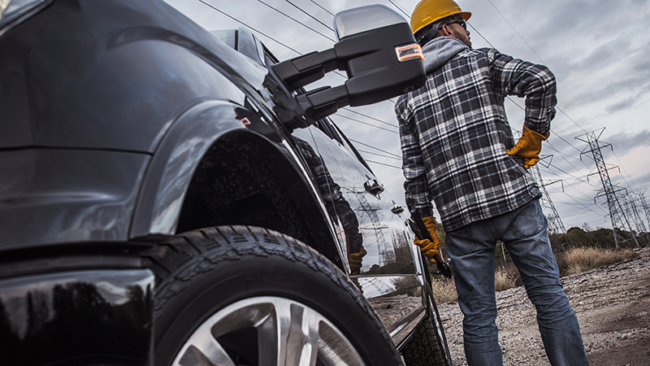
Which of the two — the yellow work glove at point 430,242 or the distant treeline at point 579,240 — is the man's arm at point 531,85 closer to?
the yellow work glove at point 430,242

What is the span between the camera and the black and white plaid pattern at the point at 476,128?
6.78 feet

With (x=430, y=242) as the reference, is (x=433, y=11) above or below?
above

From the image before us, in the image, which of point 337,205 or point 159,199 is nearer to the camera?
point 159,199

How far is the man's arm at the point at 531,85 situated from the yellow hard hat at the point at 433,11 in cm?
48

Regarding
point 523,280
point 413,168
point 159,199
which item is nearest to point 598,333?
point 523,280

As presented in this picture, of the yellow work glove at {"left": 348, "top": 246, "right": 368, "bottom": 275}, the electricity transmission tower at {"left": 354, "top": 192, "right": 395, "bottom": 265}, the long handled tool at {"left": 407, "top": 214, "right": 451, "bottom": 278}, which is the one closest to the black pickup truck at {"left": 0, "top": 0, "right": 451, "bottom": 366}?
the yellow work glove at {"left": 348, "top": 246, "right": 368, "bottom": 275}

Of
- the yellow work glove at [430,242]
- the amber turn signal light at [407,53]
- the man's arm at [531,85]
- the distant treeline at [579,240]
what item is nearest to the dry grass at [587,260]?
the distant treeline at [579,240]

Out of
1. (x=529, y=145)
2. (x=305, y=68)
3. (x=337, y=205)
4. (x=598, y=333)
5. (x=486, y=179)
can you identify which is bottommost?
(x=598, y=333)

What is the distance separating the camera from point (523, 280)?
7.00ft

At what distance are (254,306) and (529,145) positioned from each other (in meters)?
1.81

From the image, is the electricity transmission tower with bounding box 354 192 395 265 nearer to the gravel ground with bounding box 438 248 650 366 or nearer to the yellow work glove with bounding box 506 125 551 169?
the yellow work glove with bounding box 506 125 551 169

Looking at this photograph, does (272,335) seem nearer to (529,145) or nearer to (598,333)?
(529,145)

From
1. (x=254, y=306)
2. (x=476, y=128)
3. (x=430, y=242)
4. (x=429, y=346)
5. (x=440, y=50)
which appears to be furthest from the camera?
(x=429, y=346)

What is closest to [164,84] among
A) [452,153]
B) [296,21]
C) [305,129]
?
[305,129]
